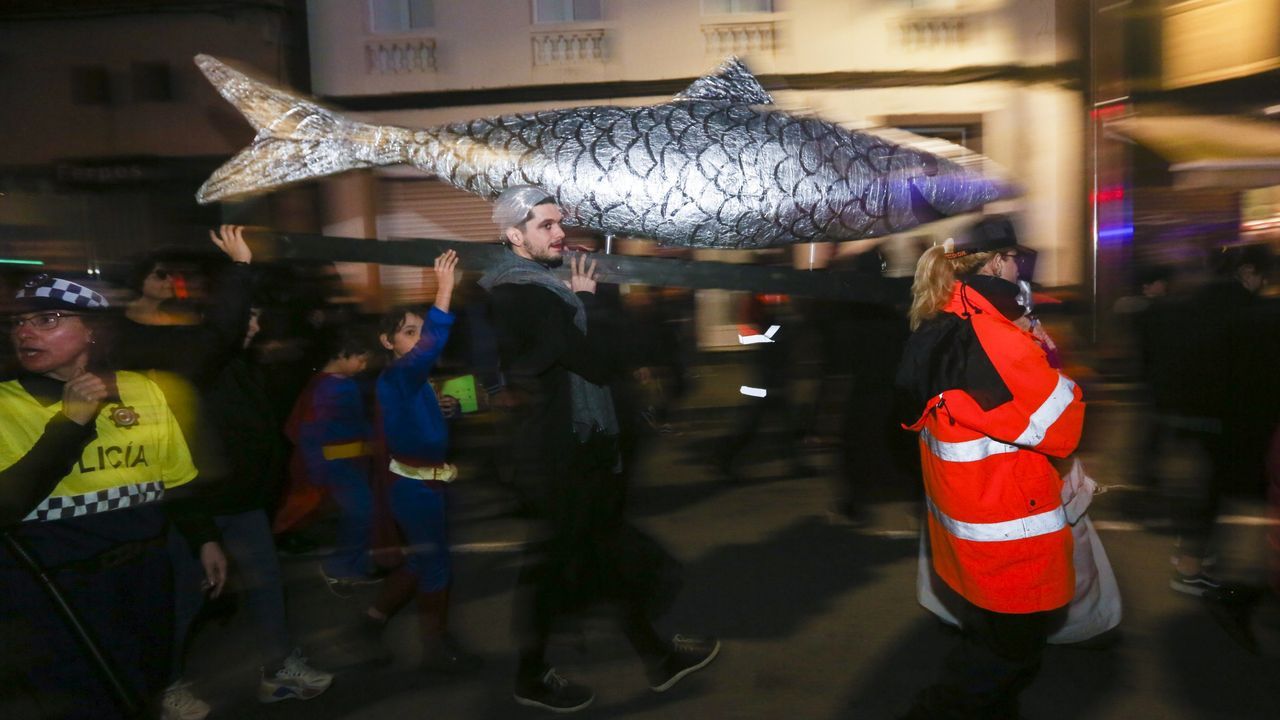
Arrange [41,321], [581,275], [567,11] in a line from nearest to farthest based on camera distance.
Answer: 1. [41,321]
2. [581,275]
3. [567,11]

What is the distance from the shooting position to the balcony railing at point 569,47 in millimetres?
5964

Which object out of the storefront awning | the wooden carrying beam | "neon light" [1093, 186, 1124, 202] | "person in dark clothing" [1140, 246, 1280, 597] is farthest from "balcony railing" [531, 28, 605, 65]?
the storefront awning

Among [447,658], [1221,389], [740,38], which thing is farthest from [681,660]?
[740,38]

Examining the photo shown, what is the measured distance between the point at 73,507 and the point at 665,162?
184 cm

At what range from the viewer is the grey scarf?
280 cm

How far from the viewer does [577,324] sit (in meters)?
2.80

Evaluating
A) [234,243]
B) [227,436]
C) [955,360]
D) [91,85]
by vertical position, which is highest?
[91,85]

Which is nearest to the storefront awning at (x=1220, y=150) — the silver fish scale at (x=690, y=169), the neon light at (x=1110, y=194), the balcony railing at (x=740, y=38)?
the neon light at (x=1110, y=194)

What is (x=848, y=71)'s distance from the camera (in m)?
3.91

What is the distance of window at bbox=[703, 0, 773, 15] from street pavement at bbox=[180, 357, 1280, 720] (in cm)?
258

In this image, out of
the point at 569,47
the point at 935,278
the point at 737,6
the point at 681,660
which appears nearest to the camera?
the point at 935,278

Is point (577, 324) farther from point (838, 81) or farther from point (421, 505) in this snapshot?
point (838, 81)

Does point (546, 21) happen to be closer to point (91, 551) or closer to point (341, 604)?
point (341, 604)

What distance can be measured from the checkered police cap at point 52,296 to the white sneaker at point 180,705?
1.71m
